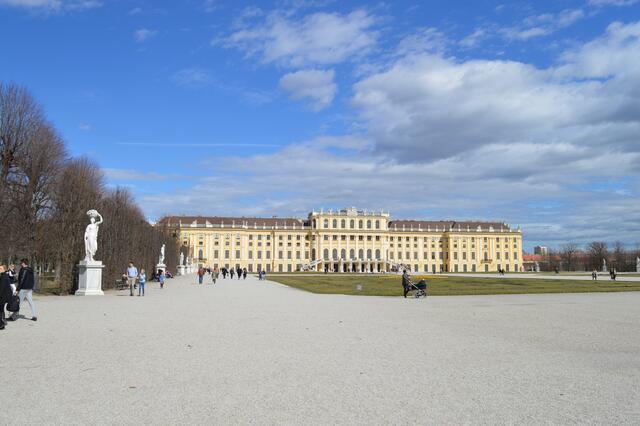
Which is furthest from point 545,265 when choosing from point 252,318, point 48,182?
point 252,318

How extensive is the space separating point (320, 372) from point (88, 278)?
19.6 meters

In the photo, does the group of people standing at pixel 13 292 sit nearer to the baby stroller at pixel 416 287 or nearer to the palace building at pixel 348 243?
the baby stroller at pixel 416 287

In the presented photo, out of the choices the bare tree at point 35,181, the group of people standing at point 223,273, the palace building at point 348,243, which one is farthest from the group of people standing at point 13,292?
the palace building at point 348,243

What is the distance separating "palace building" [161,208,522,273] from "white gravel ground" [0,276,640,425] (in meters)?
105

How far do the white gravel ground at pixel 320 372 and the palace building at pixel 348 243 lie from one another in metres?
105

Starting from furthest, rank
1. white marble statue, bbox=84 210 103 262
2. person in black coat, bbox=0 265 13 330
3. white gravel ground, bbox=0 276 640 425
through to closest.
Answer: white marble statue, bbox=84 210 103 262 → person in black coat, bbox=0 265 13 330 → white gravel ground, bbox=0 276 640 425

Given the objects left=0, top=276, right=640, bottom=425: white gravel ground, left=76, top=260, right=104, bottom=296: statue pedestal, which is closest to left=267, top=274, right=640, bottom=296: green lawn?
left=76, top=260, right=104, bottom=296: statue pedestal

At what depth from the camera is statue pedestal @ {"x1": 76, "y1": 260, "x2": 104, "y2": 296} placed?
23891 millimetres

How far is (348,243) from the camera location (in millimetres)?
122938

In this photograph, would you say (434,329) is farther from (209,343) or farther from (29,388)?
(29,388)

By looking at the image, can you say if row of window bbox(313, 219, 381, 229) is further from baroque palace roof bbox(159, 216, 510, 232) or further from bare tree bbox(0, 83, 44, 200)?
bare tree bbox(0, 83, 44, 200)

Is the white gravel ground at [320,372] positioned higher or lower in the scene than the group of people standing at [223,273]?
lower

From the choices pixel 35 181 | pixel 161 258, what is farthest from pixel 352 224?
pixel 35 181

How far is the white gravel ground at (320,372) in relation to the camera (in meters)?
5.26
